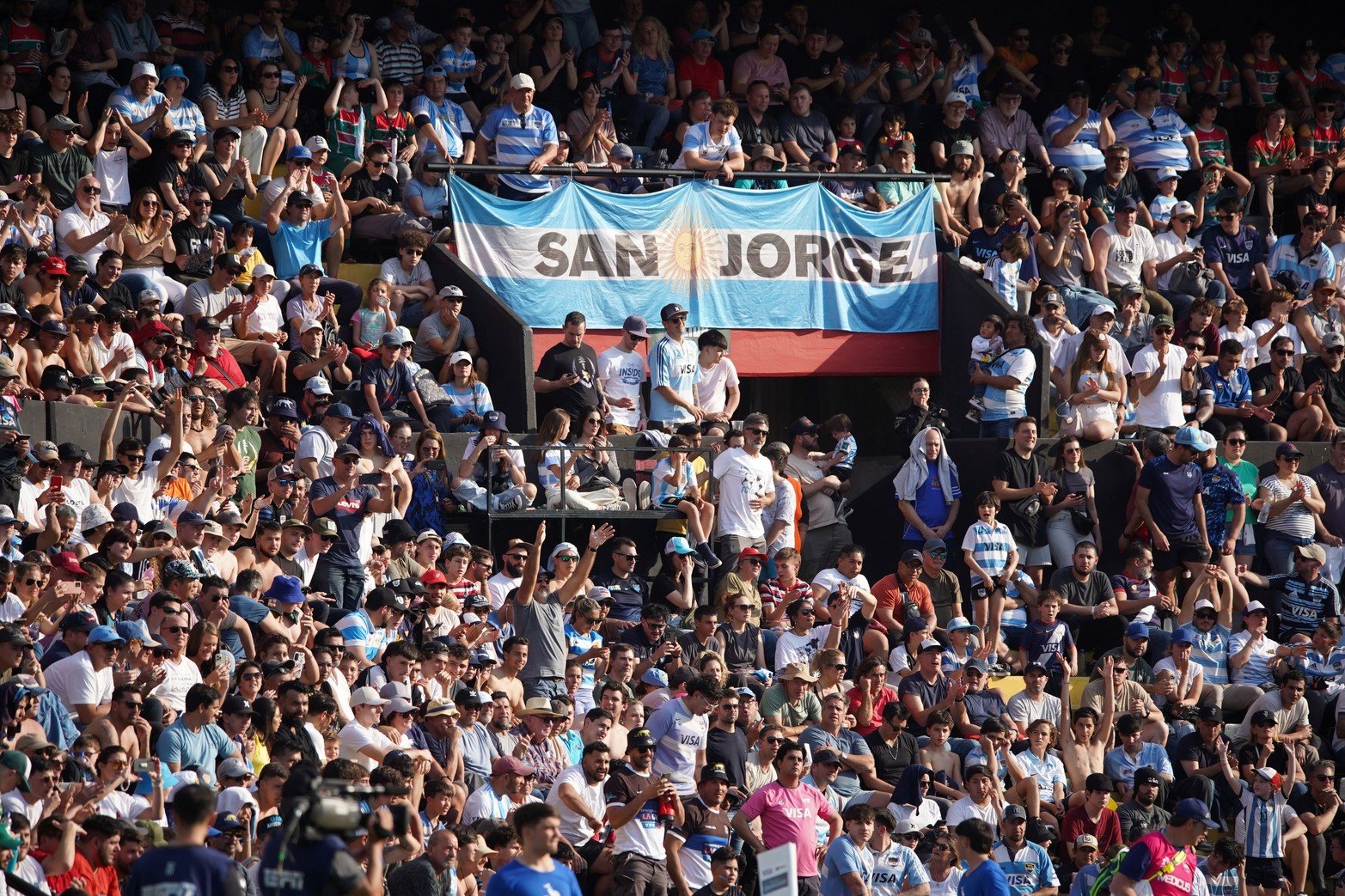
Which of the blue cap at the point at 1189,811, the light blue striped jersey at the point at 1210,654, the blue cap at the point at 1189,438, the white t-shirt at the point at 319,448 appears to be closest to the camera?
the blue cap at the point at 1189,811

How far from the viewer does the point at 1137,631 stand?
16.2 metres

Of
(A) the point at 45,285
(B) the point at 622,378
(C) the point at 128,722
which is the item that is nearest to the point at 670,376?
(B) the point at 622,378

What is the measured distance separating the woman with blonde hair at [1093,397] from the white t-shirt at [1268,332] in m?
1.82

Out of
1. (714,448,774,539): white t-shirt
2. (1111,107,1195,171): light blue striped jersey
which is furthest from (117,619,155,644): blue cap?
(1111,107,1195,171): light blue striped jersey

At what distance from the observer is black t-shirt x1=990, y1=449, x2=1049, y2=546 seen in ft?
56.3

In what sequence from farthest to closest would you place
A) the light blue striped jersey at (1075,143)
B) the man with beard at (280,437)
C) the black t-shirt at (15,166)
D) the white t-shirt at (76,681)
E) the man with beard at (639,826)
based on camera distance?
the light blue striped jersey at (1075,143) → the black t-shirt at (15,166) → the man with beard at (280,437) → the man with beard at (639,826) → the white t-shirt at (76,681)

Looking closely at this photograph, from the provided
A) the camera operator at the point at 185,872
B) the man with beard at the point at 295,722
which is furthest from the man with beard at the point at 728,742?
the camera operator at the point at 185,872

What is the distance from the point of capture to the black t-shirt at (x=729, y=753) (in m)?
13.7

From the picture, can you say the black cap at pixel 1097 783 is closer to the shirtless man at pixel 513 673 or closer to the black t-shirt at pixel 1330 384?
the shirtless man at pixel 513 673

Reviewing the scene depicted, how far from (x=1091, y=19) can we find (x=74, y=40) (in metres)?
10.5

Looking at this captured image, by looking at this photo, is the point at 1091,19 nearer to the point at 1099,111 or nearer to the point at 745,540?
the point at 1099,111

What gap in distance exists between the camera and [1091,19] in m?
23.1

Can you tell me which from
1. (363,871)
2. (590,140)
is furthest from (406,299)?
Result: (363,871)

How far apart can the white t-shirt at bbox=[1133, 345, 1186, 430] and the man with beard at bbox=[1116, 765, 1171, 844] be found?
4.43 meters
